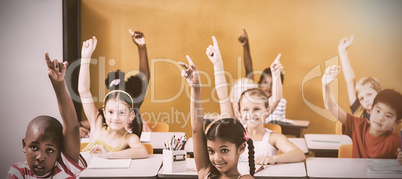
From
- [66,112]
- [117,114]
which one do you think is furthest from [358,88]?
[66,112]

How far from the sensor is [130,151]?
358 centimetres

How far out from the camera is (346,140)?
367 centimetres

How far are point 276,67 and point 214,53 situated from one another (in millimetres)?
523

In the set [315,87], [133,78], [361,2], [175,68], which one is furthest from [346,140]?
[133,78]

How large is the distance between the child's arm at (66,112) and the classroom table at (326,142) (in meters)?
1.85

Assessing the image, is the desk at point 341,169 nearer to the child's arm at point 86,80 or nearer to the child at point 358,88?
the child at point 358,88

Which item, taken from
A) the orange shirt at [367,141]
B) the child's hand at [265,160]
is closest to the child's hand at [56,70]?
Result: the child's hand at [265,160]

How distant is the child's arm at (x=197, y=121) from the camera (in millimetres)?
3318

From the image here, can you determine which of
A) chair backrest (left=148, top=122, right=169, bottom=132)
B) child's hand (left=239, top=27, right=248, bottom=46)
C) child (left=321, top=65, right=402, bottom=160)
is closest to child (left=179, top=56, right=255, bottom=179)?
chair backrest (left=148, top=122, right=169, bottom=132)

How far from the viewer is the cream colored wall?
3.59 m

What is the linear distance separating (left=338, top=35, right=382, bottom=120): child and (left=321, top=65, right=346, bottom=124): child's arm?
0.26 feet

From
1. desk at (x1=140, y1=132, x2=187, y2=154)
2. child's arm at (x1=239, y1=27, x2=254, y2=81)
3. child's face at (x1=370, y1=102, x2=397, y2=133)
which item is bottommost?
desk at (x1=140, y1=132, x2=187, y2=154)

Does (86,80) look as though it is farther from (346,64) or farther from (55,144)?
(346,64)

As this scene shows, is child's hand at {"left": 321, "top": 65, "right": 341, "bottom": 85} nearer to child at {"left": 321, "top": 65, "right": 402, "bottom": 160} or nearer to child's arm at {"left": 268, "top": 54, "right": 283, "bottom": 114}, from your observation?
child at {"left": 321, "top": 65, "right": 402, "bottom": 160}
